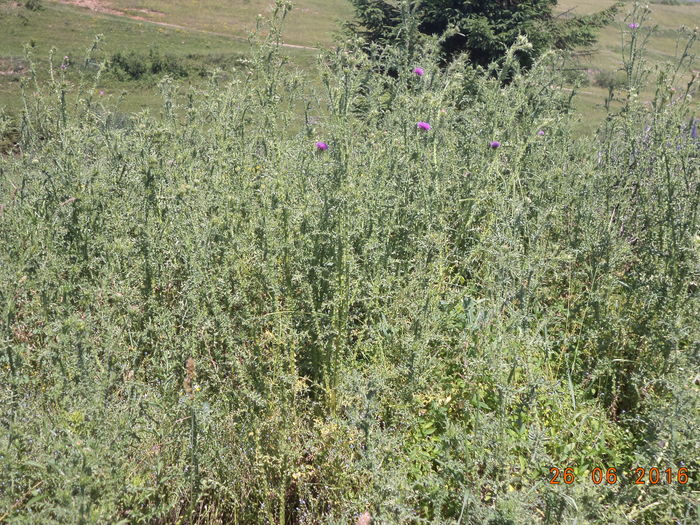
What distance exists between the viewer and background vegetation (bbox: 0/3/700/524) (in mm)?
1771

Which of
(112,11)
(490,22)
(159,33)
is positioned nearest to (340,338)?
(490,22)

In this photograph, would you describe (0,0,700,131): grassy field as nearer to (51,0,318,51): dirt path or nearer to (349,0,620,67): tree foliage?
(51,0,318,51): dirt path

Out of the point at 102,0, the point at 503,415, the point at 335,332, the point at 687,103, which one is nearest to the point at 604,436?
the point at 503,415

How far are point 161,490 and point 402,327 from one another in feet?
3.73

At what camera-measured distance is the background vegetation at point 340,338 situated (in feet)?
5.81

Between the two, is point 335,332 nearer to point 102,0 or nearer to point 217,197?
point 217,197

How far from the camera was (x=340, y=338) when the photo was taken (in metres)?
2.23

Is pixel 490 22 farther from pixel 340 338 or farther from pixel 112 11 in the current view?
pixel 112 11
